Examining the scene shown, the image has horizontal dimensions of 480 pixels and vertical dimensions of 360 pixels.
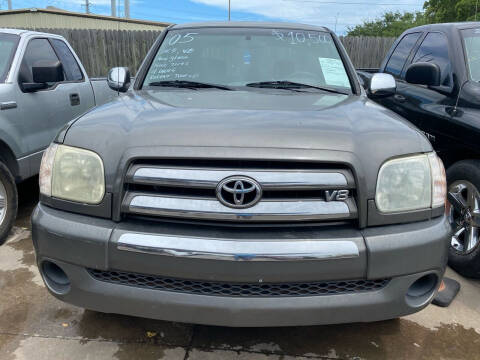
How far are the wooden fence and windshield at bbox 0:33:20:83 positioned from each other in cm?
655

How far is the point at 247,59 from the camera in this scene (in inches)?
126

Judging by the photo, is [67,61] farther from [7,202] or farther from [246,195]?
[246,195]

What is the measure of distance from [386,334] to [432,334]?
290 mm

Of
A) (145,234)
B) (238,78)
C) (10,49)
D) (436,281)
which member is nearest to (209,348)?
(145,234)

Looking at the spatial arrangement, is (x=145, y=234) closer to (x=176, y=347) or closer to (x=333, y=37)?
(x=176, y=347)

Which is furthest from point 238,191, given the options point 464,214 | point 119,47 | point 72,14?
point 72,14

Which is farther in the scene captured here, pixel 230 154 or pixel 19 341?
pixel 19 341

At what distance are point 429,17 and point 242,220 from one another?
3614 centimetres

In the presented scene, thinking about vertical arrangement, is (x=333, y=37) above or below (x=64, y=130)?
A: above

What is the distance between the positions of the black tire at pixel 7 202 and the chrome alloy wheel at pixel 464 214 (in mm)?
3736

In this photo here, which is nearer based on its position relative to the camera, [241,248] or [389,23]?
[241,248]

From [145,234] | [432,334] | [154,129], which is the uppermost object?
[154,129]

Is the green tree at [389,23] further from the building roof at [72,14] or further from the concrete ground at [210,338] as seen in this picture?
the concrete ground at [210,338]

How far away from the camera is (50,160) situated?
2102 mm
